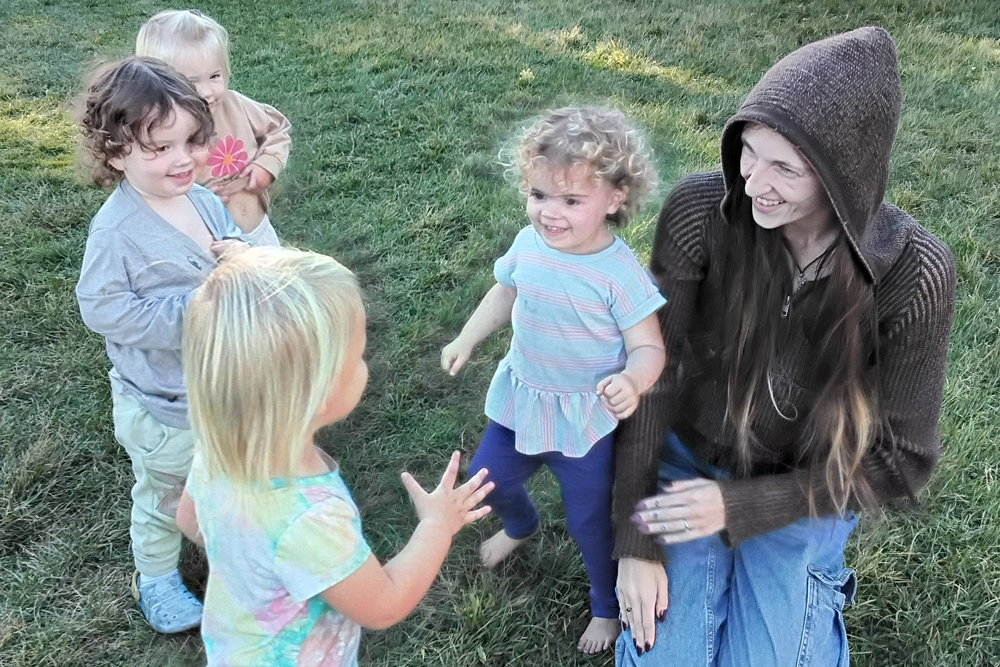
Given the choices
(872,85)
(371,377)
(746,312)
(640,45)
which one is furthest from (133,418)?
(640,45)

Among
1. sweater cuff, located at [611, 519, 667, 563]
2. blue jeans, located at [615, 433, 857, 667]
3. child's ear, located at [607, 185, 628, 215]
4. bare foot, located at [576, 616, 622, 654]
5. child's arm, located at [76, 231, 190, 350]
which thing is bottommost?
bare foot, located at [576, 616, 622, 654]

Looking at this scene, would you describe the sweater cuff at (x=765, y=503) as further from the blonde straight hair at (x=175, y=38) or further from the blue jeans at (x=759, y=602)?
the blonde straight hair at (x=175, y=38)

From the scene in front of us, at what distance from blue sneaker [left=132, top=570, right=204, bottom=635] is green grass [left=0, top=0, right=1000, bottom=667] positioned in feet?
0.18

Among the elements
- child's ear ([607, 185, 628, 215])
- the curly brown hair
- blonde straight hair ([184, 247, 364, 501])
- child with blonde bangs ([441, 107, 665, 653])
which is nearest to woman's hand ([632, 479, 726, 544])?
child with blonde bangs ([441, 107, 665, 653])

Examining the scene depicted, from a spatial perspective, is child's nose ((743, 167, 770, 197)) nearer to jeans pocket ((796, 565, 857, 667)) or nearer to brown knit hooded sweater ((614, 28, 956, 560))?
brown knit hooded sweater ((614, 28, 956, 560))

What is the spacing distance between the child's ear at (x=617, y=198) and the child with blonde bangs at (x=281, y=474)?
2.30 ft

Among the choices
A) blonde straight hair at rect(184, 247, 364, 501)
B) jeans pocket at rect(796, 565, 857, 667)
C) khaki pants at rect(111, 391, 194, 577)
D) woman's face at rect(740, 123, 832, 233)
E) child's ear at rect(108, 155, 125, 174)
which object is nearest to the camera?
blonde straight hair at rect(184, 247, 364, 501)

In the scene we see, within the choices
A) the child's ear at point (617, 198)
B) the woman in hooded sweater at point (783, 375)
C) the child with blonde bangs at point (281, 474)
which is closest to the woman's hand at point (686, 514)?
the woman in hooded sweater at point (783, 375)

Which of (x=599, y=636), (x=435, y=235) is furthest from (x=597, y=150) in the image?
(x=435, y=235)

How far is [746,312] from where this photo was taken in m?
1.82

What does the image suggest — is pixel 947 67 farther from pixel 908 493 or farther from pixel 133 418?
pixel 133 418

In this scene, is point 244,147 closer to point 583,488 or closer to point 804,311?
point 583,488

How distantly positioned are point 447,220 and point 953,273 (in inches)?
99.5

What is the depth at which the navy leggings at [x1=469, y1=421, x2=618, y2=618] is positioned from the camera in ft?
6.51
